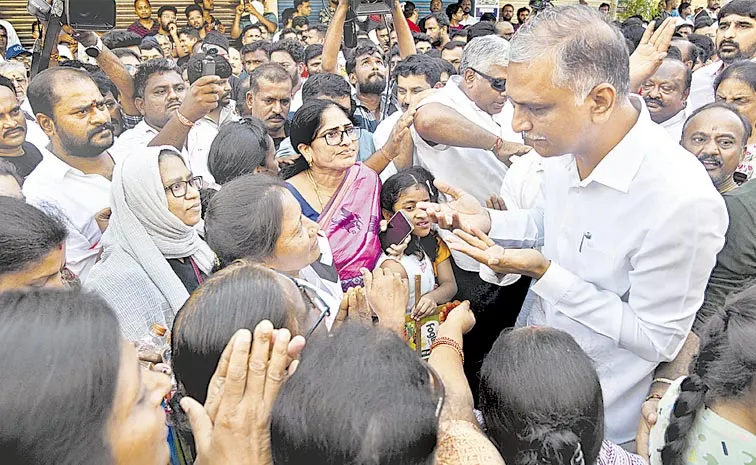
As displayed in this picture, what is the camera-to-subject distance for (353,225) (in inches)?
95.9

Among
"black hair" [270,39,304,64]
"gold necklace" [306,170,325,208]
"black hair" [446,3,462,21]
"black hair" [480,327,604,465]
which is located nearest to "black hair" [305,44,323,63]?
"black hair" [270,39,304,64]

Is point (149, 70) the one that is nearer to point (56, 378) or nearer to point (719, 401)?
point (56, 378)

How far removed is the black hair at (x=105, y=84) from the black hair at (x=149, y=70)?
16cm

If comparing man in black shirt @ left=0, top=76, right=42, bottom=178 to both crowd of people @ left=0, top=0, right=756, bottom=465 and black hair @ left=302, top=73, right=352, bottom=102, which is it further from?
black hair @ left=302, top=73, right=352, bottom=102

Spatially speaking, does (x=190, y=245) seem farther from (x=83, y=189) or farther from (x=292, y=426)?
(x=292, y=426)

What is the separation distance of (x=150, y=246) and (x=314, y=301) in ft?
2.53

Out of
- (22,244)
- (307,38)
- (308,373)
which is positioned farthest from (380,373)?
(307,38)

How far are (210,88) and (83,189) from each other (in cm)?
74

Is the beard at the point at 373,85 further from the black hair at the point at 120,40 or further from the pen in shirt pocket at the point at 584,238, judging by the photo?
the pen in shirt pocket at the point at 584,238

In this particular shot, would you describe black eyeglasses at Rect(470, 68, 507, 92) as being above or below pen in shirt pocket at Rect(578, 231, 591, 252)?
above

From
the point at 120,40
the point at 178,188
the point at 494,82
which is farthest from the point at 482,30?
the point at 178,188

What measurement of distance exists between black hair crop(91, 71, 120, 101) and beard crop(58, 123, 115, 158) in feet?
3.67

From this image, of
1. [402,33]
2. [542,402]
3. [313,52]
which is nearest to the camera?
[542,402]

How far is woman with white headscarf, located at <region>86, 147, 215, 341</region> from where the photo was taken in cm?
189
